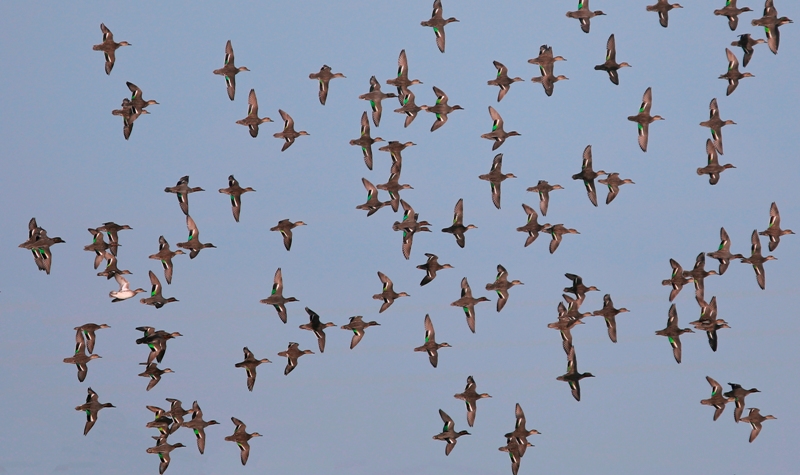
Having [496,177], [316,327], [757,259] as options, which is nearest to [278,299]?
[316,327]

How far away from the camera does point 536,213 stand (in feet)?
200

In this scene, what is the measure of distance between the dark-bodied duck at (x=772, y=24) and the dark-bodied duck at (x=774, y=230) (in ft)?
25.3

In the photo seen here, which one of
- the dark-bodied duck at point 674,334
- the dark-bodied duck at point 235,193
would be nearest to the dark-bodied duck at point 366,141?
the dark-bodied duck at point 235,193

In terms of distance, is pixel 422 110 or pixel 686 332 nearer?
pixel 686 332

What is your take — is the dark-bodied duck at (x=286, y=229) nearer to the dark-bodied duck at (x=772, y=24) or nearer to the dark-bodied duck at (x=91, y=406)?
the dark-bodied duck at (x=91, y=406)

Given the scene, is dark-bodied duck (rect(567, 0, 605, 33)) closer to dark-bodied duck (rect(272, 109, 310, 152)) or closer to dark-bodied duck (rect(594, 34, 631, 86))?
dark-bodied duck (rect(594, 34, 631, 86))

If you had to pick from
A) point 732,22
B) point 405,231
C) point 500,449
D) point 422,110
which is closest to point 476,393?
point 500,449

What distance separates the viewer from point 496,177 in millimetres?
62438

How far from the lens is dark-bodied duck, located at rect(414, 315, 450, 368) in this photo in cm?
5894

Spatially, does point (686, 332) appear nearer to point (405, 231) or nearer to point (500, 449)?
point (500, 449)

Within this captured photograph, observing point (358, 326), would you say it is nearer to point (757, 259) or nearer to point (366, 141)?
point (366, 141)

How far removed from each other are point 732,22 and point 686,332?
14.6 meters

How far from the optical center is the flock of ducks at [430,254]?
5747 cm

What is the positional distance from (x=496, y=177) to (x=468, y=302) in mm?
6702
